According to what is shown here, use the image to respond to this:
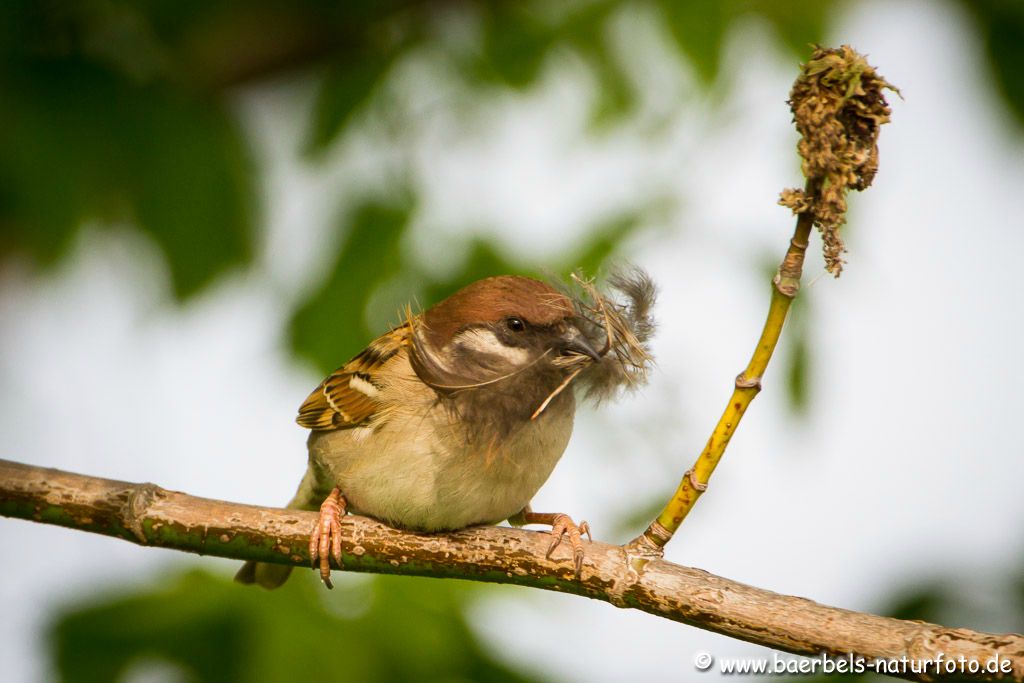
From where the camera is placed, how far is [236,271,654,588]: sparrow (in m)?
3.50

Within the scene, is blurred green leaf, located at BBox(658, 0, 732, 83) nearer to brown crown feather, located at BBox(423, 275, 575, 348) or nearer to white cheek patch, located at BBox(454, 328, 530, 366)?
brown crown feather, located at BBox(423, 275, 575, 348)

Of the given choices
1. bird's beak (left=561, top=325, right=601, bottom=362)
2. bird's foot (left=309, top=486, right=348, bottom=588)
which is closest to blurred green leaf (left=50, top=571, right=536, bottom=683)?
bird's foot (left=309, top=486, right=348, bottom=588)

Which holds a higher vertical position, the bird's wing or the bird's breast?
the bird's wing

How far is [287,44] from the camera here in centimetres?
441

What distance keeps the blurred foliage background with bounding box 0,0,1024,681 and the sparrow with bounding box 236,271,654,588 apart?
22cm

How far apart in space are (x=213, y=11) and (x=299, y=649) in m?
2.05

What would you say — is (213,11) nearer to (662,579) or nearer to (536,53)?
(536,53)

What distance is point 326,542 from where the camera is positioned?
3.42m

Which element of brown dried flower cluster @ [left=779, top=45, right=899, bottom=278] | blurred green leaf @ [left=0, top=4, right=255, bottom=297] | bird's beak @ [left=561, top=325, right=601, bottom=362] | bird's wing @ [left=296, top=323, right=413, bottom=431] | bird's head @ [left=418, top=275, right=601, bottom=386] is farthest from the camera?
bird's wing @ [left=296, top=323, right=413, bottom=431]

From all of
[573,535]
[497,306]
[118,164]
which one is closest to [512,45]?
[497,306]

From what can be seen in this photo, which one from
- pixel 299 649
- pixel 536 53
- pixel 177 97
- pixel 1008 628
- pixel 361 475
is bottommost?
pixel 299 649

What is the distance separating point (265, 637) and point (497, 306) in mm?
1307

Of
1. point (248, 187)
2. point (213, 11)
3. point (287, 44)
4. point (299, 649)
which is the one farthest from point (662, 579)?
point (287, 44)

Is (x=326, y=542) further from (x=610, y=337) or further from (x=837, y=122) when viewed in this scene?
(x=837, y=122)
